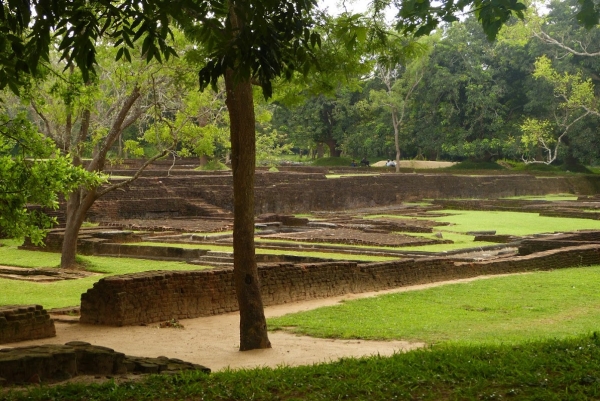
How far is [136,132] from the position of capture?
154ft

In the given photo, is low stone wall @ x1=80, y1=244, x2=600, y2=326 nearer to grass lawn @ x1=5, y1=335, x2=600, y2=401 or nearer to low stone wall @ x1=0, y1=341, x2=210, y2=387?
low stone wall @ x1=0, y1=341, x2=210, y2=387

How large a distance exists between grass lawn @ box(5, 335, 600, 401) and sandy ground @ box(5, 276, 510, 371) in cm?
152

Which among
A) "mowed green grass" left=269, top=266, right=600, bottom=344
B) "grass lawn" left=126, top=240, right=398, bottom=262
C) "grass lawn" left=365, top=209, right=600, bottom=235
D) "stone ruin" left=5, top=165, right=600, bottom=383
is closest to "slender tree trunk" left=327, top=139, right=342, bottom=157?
"stone ruin" left=5, top=165, right=600, bottom=383

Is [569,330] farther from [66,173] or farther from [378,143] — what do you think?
[378,143]

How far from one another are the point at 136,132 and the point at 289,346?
39508mm

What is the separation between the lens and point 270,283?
38.5ft

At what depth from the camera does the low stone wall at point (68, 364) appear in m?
5.76

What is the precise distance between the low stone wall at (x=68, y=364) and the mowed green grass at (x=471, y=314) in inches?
129

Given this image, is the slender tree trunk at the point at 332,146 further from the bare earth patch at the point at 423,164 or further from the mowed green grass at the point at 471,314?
the mowed green grass at the point at 471,314

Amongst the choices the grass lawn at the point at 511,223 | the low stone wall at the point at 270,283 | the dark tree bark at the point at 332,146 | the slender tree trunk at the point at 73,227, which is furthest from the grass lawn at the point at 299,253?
the dark tree bark at the point at 332,146

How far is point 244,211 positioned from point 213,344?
4.63ft

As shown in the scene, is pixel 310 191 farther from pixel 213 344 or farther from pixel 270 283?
pixel 213 344

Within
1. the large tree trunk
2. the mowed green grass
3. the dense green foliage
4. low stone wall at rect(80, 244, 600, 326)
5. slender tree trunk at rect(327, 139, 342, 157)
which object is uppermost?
the dense green foliage

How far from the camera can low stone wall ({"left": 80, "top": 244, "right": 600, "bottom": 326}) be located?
1005 centimetres
